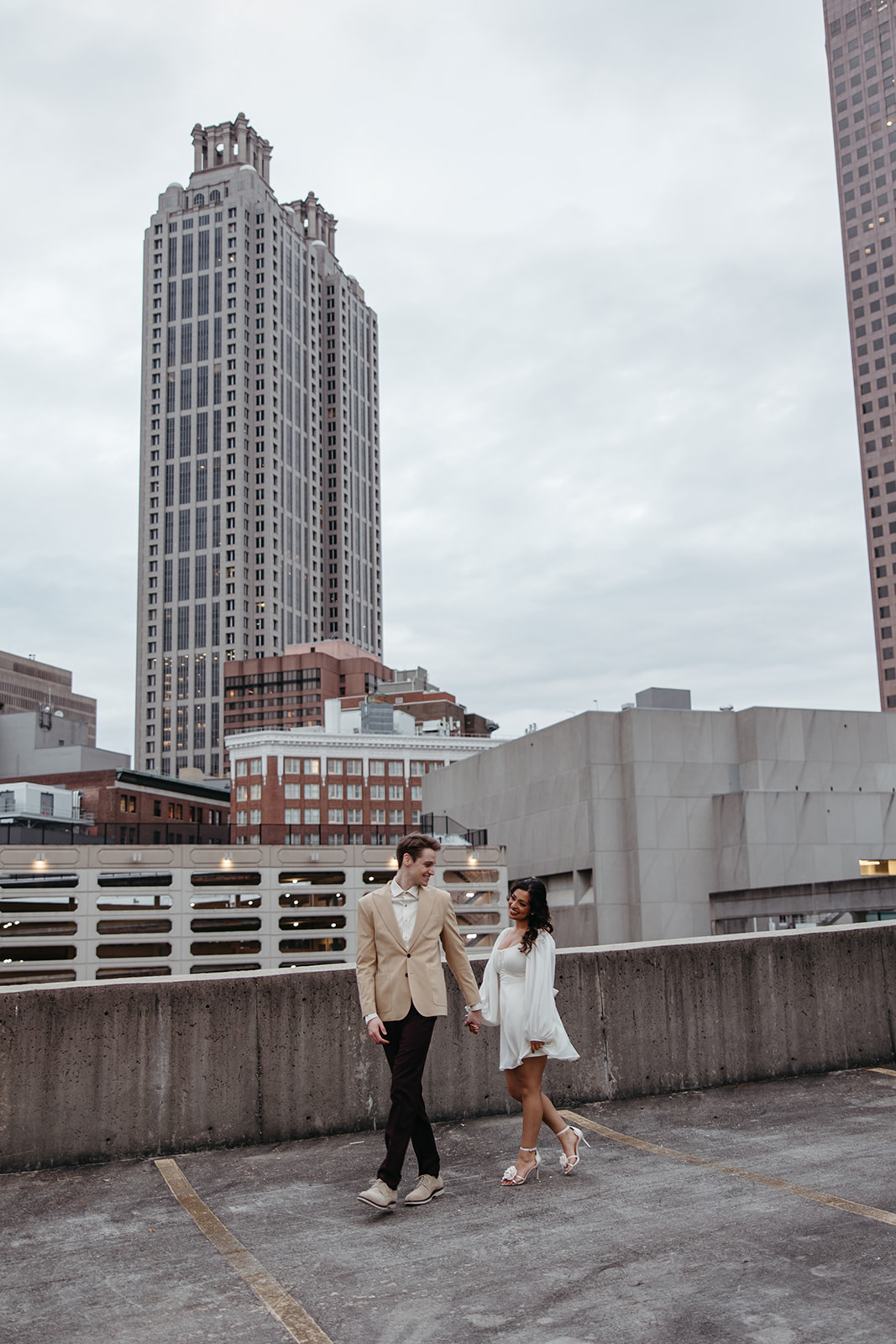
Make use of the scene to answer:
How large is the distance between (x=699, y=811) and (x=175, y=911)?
1954 inches

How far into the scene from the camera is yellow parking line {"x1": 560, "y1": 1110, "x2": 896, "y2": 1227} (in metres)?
5.42

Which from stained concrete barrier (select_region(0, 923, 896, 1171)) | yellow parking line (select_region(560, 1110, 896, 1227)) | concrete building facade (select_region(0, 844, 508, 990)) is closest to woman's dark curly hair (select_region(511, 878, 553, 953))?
yellow parking line (select_region(560, 1110, 896, 1227))

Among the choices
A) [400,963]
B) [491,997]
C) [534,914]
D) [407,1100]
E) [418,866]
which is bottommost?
[407,1100]

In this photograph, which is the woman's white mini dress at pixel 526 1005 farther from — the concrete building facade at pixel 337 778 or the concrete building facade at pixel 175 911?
the concrete building facade at pixel 337 778

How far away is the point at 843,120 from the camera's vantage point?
655 feet

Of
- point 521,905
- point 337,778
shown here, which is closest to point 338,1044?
point 521,905

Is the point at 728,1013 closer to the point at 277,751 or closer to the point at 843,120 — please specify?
the point at 277,751

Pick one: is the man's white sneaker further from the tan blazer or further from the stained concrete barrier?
the stained concrete barrier

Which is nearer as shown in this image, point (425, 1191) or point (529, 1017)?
point (425, 1191)

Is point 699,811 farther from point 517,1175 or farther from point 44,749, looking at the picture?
point 44,749

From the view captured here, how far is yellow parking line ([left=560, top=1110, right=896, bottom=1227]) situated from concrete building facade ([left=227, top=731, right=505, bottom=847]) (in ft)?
376

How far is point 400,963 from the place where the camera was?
604cm

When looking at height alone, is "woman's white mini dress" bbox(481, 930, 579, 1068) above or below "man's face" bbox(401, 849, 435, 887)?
below

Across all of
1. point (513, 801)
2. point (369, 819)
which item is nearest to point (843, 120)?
point (369, 819)
